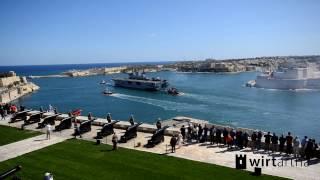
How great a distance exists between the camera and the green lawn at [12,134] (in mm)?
21547

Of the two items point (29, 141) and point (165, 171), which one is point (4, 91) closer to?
point (29, 141)

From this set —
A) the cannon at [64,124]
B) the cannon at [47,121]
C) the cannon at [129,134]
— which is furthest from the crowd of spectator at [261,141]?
the cannon at [47,121]

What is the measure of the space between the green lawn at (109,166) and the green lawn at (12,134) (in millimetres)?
3381

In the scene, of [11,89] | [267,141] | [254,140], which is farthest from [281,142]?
[11,89]

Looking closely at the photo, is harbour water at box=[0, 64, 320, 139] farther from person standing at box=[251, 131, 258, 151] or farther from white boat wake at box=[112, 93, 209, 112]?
person standing at box=[251, 131, 258, 151]

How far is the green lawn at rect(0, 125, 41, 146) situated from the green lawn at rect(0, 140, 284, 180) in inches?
133

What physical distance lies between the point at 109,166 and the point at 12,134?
367 inches

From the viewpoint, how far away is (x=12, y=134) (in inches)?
900

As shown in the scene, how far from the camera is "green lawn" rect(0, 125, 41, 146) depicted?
21.5 meters

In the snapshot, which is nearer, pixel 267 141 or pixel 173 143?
pixel 267 141

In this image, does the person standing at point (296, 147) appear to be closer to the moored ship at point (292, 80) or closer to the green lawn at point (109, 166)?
the green lawn at point (109, 166)

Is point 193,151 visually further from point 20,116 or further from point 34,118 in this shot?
point 20,116

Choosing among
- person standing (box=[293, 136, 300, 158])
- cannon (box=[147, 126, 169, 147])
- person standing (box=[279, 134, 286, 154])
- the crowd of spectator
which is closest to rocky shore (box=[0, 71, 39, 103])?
cannon (box=[147, 126, 169, 147])

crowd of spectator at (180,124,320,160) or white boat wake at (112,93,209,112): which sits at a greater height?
crowd of spectator at (180,124,320,160)
